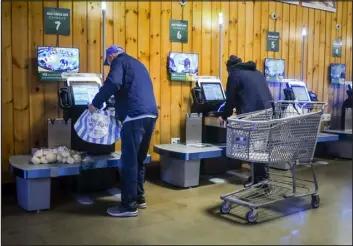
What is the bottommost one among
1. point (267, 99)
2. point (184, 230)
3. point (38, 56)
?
point (184, 230)

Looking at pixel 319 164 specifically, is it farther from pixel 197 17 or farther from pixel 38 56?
pixel 38 56

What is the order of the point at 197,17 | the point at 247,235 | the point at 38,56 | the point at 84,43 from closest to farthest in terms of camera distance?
1. the point at 247,235
2. the point at 38,56
3. the point at 84,43
4. the point at 197,17

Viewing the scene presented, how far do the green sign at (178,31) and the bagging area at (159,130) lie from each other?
2cm

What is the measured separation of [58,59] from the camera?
4.68 meters

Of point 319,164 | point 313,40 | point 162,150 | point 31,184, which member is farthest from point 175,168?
point 313,40

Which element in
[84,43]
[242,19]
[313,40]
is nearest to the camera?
[84,43]

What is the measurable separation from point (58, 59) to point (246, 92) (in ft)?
7.26

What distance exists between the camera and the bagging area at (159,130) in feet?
11.9

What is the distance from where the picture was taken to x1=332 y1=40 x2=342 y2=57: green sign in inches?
308

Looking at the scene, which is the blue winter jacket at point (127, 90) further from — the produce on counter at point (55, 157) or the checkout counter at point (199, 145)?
the checkout counter at point (199, 145)

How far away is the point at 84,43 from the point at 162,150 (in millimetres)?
1648

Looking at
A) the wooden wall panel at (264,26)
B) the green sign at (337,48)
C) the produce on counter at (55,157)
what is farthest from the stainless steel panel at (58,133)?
the green sign at (337,48)

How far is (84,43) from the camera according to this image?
4.96 metres

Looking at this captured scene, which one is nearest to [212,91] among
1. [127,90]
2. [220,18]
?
[220,18]
